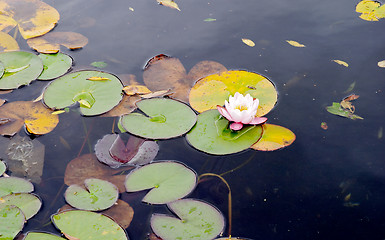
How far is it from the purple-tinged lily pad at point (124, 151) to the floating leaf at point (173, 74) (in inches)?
22.3

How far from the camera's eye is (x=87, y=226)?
205 centimetres

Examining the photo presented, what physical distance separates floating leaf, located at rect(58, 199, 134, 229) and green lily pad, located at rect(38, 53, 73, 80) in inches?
55.6

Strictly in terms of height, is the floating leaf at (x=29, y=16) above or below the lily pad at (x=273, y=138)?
above

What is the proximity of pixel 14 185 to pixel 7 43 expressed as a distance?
185 cm

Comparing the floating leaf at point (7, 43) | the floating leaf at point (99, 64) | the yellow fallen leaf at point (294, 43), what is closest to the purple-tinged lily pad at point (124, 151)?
the floating leaf at point (99, 64)

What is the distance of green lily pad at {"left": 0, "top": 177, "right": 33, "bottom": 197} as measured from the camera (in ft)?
7.48

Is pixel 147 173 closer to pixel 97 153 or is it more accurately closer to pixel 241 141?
pixel 97 153

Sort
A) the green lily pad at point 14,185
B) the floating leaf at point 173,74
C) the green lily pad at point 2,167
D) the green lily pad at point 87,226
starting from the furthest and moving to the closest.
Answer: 1. the floating leaf at point 173,74
2. the green lily pad at point 2,167
3. the green lily pad at point 14,185
4. the green lily pad at point 87,226

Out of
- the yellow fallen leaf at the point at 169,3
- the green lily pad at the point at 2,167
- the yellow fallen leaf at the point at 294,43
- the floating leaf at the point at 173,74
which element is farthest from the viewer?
the yellow fallen leaf at the point at 169,3

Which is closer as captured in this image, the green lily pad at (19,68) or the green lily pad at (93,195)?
the green lily pad at (93,195)

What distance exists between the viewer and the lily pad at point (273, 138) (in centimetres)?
251

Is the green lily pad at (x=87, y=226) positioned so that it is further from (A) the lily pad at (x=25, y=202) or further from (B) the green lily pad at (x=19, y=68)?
(B) the green lily pad at (x=19, y=68)

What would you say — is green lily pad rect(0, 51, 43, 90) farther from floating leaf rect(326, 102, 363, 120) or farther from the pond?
floating leaf rect(326, 102, 363, 120)

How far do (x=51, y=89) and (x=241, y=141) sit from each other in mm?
1670
